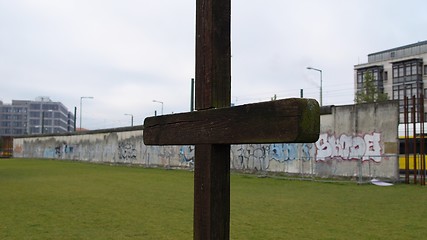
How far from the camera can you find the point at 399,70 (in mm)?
72812

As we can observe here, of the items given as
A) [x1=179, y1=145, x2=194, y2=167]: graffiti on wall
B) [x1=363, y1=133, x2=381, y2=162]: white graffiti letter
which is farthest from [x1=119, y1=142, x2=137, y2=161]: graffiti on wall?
[x1=363, y1=133, x2=381, y2=162]: white graffiti letter

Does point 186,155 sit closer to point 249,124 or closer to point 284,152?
point 284,152

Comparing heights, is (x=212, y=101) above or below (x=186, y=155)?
above

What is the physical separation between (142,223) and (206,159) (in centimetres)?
679

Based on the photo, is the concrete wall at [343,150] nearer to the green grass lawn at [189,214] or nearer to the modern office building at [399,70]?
the green grass lawn at [189,214]

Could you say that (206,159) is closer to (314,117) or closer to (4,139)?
(314,117)

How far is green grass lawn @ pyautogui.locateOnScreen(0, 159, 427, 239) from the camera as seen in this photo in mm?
7734

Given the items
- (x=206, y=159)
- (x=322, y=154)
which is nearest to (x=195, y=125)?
(x=206, y=159)

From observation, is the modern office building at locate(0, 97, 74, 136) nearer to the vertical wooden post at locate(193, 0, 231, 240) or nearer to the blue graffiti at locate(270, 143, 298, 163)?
the blue graffiti at locate(270, 143, 298, 163)

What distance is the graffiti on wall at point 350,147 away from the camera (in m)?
19.8

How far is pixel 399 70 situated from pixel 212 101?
76.6 meters

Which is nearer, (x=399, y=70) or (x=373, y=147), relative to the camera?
(x=373, y=147)

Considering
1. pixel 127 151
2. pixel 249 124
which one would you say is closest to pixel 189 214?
pixel 249 124

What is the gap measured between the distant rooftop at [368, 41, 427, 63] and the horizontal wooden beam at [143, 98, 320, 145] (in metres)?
77.4
